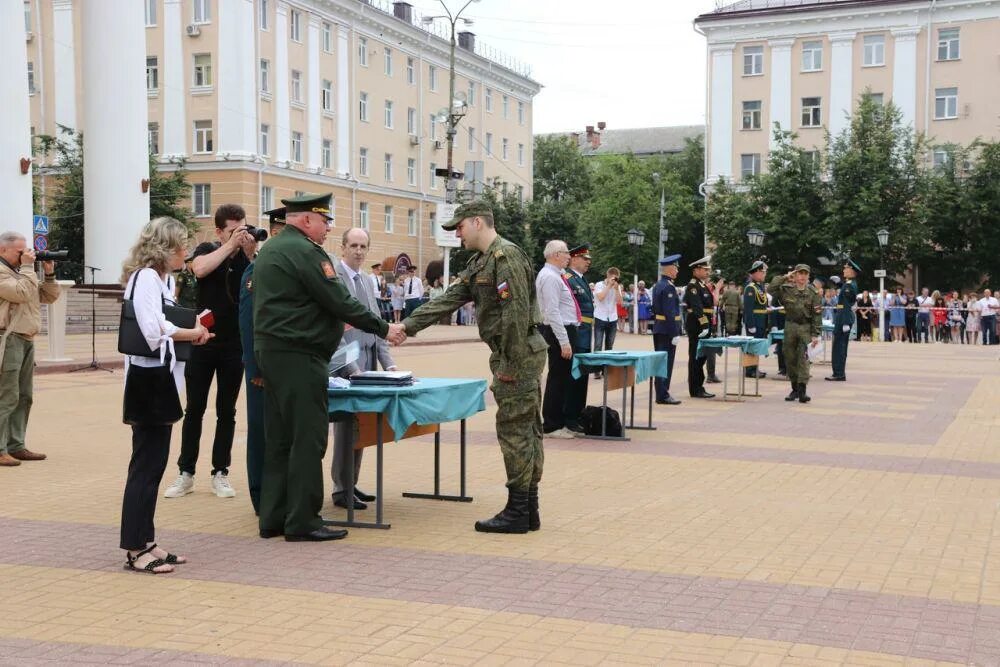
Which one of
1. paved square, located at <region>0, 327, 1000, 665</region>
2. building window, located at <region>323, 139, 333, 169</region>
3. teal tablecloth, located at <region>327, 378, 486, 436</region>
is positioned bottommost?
paved square, located at <region>0, 327, 1000, 665</region>

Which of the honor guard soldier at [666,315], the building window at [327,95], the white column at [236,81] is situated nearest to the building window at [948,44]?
the building window at [327,95]

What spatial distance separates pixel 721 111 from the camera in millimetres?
60656

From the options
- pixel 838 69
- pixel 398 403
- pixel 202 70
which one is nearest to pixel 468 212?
pixel 398 403

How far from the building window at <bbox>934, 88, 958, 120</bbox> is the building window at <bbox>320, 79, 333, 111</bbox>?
95.5ft

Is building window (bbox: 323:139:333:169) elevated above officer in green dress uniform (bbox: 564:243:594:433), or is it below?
above

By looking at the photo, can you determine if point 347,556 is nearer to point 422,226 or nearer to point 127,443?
point 127,443

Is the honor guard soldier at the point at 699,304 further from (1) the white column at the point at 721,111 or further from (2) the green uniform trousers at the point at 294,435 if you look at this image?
(1) the white column at the point at 721,111

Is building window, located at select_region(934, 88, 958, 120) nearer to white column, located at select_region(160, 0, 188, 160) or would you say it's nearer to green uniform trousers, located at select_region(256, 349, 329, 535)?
white column, located at select_region(160, 0, 188, 160)

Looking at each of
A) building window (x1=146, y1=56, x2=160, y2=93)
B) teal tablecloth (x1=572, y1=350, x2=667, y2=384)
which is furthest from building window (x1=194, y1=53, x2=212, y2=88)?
teal tablecloth (x1=572, y1=350, x2=667, y2=384)

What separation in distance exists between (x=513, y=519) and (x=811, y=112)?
182ft

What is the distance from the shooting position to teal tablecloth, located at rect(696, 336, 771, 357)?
1653cm

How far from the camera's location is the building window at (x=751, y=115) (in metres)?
60.0

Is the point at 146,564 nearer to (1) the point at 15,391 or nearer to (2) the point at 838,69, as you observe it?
(1) the point at 15,391

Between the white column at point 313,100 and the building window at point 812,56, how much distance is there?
24311 millimetres
